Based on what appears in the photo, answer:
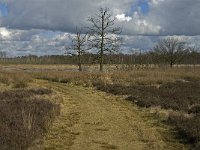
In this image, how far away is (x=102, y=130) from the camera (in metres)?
14.0

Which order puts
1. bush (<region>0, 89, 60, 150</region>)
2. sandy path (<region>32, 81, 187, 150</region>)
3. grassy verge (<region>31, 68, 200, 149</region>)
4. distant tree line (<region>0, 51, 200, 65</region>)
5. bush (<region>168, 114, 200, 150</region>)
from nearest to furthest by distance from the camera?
bush (<region>0, 89, 60, 150</region>), sandy path (<region>32, 81, 187, 150</region>), bush (<region>168, 114, 200, 150</region>), grassy verge (<region>31, 68, 200, 149</region>), distant tree line (<region>0, 51, 200, 65</region>)

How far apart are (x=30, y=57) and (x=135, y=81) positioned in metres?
149

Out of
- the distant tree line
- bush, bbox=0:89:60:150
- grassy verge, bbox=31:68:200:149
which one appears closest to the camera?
bush, bbox=0:89:60:150

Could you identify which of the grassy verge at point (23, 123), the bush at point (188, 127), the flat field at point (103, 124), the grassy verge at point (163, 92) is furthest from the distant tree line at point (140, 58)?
the bush at point (188, 127)

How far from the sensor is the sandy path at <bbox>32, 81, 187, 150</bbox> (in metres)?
11.8

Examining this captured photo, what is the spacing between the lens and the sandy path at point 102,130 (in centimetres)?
1181

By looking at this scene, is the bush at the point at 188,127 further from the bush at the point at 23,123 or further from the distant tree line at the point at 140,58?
the distant tree line at the point at 140,58

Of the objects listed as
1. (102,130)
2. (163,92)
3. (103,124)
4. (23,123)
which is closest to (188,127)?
(102,130)

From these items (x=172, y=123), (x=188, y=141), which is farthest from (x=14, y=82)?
(x=188, y=141)

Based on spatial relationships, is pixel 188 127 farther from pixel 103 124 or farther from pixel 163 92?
pixel 163 92

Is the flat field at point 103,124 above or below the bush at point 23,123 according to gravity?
below

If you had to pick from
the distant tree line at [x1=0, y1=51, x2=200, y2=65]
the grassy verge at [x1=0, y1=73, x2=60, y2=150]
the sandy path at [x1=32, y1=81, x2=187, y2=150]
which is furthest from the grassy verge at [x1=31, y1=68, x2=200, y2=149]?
the distant tree line at [x1=0, y1=51, x2=200, y2=65]

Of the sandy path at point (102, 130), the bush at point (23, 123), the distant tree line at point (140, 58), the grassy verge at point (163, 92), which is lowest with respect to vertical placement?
the sandy path at point (102, 130)

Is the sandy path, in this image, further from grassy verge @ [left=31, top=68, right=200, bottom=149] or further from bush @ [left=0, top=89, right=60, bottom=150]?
grassy verge @ [left=31, top=68, right=200, bottom=149]
